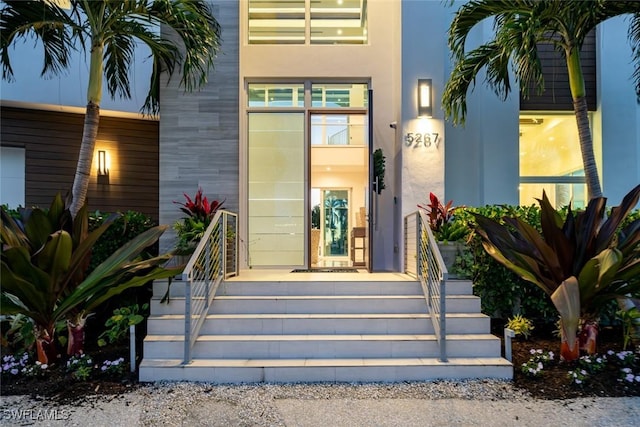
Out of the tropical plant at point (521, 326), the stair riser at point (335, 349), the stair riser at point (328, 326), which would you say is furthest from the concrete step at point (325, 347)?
the tropical plant at point (521, 326)

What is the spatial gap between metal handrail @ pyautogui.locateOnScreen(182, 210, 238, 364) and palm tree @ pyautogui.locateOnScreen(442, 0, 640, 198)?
3486 millimetres

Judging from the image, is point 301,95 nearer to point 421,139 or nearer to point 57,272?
point 421,139

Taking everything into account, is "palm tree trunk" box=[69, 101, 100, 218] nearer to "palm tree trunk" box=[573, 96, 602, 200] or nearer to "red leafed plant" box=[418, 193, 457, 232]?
"red leafed plant" box=[418, 193, 457, 232]

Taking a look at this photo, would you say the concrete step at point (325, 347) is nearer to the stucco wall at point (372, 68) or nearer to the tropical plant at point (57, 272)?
the tropical plant at point (57, 272)

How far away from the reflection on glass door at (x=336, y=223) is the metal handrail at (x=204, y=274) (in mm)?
6657

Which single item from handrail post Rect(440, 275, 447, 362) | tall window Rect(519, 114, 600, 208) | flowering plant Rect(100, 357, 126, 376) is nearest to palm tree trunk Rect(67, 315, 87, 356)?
flowering plant Rect(100, 357, 126, 376)

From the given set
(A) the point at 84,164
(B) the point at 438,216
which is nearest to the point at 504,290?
(B) the point at 438,216

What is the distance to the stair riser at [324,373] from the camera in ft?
11.7

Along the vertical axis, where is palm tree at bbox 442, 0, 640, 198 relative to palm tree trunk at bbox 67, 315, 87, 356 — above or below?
above

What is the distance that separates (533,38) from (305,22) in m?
3.71

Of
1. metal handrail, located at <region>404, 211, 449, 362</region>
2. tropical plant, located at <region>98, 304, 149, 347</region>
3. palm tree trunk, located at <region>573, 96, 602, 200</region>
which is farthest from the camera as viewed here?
palm tree trunk, located at <region>573, 96, 602, 200</region>

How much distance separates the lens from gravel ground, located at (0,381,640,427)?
9.63ft

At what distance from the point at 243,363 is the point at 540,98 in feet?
21.5

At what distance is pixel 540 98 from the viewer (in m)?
7.00
